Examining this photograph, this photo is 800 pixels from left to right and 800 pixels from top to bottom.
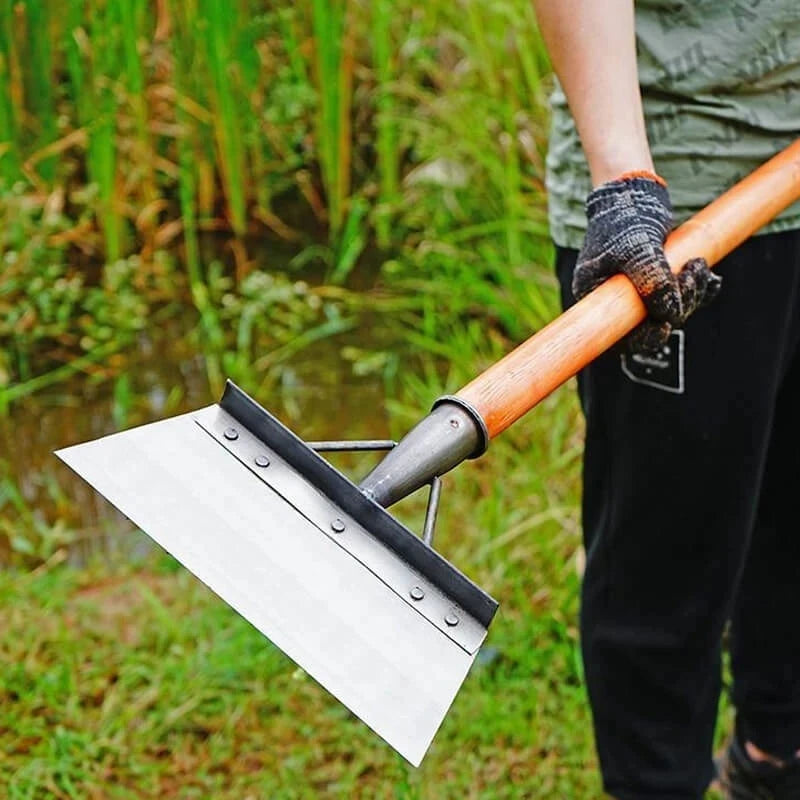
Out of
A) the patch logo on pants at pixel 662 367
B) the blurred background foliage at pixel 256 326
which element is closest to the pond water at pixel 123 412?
the blurred background foliage at pixel 256 326

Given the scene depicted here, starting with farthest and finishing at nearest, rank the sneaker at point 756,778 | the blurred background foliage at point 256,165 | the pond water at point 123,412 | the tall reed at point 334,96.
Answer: the tall reed at point 334,96 → the blurred background foliage at point 256,165 → the pond water at point 123,412 → the sneaker at point 756,778

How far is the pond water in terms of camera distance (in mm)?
2711

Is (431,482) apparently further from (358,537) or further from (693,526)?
(693,526)

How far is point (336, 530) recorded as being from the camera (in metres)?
1.09

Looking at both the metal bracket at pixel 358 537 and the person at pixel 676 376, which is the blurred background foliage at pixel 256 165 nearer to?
the person at pixel 676 376

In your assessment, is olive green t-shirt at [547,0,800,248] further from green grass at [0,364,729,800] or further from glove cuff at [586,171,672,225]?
green grass at [0,364,729,800]

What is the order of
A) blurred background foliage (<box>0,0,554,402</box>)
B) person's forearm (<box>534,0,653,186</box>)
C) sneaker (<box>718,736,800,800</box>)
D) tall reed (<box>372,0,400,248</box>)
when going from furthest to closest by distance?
tall reed (<box>372,0,400,248</box>)
blurred background foliage (<box>0,0,554,402</box>)
sneaker (<box>718,736,800,800</box>)
person's forearm (<box>534,0,653,186</box>)

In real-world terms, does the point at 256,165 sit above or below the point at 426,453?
below

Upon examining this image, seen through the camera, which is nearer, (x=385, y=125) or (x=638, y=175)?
(x=638, y=175)

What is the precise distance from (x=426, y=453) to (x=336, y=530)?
0.10 metres

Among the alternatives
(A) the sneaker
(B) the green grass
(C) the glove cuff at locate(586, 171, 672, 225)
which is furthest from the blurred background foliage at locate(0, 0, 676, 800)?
(C) the glove cuff at locate(586, 171, 672, 225)

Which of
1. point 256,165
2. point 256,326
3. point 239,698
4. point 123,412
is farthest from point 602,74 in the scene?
point 256,165

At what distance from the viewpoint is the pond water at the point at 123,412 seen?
107 inches

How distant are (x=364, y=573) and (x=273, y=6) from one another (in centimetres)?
304
